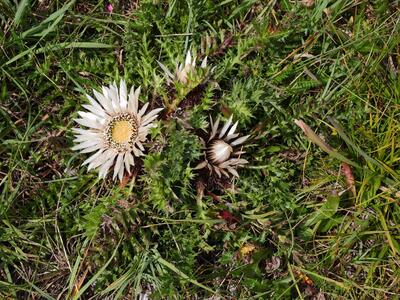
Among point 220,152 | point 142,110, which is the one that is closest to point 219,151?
point 220,152

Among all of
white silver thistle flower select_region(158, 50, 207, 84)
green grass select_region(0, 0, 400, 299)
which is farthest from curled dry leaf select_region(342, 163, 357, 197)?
white silver thistle flower select_region(158, 50, 207, 84)

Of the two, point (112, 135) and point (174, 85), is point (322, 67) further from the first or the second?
point (112, 135)

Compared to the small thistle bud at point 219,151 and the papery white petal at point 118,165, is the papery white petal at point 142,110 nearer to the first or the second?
the papery white petal at point 118,165

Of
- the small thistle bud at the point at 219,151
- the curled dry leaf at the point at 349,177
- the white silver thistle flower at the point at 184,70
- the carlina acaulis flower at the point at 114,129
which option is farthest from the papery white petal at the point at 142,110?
the curled dry leaf at the point at 349,177

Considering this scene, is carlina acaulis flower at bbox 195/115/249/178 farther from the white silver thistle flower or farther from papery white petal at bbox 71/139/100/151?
papery white petal at bbox 71/139/100/151

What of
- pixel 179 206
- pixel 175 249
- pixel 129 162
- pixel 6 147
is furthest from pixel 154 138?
pixel 6 147

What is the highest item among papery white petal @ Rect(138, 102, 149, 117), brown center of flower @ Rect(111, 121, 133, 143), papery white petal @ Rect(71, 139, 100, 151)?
papery white petal @ Rect(138, 102, 149, 117)
